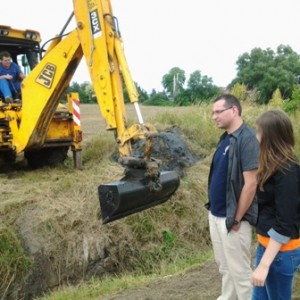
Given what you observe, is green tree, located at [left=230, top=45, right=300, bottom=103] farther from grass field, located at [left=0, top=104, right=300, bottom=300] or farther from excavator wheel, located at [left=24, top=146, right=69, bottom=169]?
grass field, located at [left=0, top=104, right=300, bottom=300]

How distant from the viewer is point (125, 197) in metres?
4.88

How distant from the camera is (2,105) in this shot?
870 cm

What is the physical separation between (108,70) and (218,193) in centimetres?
305

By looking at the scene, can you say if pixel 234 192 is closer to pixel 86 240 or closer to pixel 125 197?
pixel 125 197

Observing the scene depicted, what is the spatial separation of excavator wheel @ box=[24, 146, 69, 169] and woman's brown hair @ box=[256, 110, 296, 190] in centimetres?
739

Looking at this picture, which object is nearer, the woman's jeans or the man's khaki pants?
the woman's jeans

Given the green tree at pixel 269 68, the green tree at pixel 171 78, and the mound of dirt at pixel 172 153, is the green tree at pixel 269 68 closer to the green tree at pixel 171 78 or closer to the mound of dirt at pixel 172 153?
the mound of dirt at pixel 172 153

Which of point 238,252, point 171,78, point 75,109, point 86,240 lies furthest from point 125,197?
point 171,78

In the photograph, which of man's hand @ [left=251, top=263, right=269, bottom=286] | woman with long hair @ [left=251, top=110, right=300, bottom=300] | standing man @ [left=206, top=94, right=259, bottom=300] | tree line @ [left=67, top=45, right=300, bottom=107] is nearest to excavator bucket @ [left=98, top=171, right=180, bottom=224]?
standing man @ [left=206, top=94, right=259, bottom=300]

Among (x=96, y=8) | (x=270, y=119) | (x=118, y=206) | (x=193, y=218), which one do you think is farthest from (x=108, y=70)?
(x=270, y=119)

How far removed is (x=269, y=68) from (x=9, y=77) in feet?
68.9

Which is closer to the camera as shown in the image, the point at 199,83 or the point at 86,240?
the point at 86,240

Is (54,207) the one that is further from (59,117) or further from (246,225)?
(246,225)

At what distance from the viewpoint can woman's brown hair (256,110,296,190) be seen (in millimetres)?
2785
